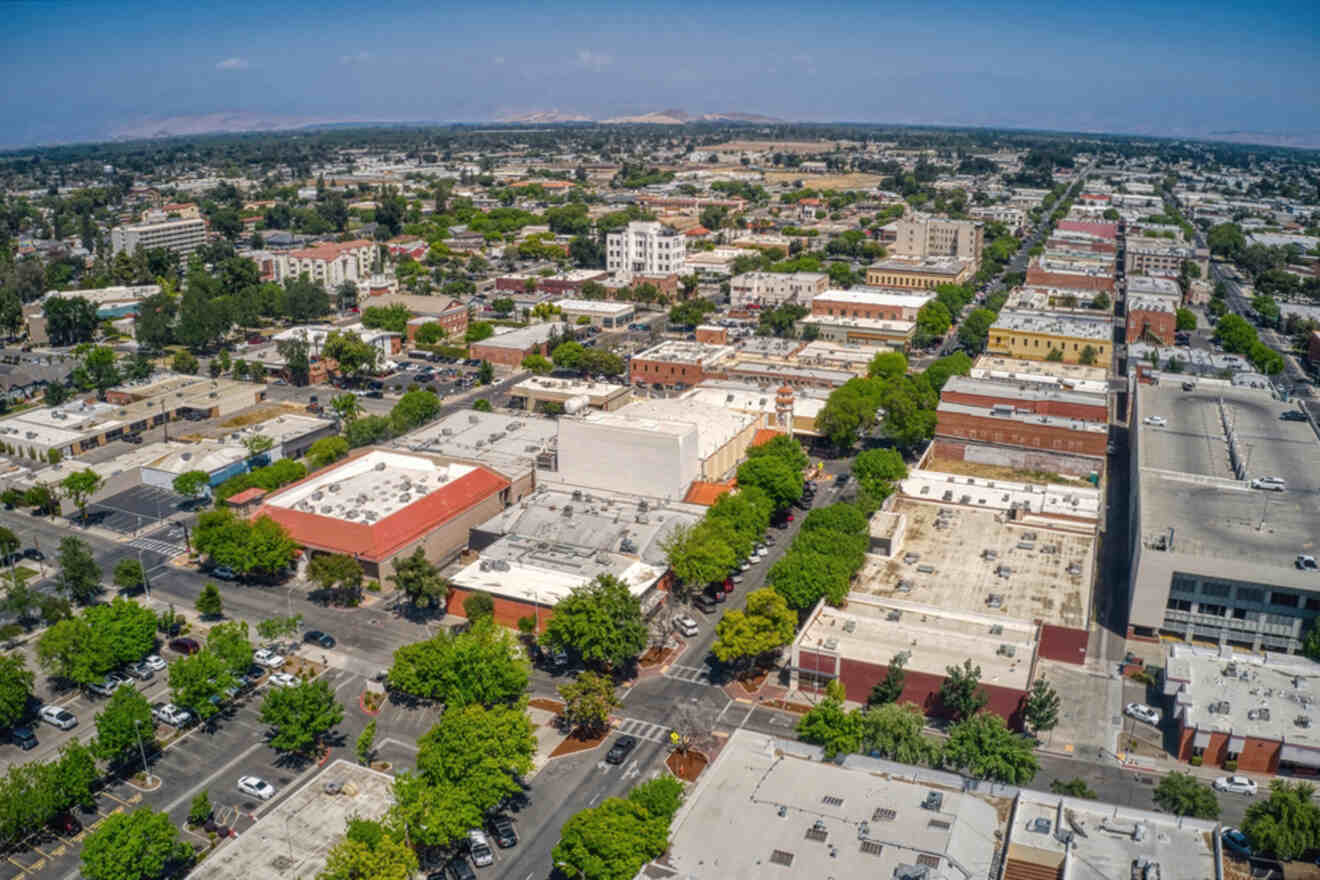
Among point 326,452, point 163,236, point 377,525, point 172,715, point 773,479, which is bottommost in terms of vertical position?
point 172,715

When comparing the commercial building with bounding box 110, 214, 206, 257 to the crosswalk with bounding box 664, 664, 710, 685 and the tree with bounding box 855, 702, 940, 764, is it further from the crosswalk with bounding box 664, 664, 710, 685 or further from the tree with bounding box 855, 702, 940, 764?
the tree with bounding box 855, 702, 940, 764

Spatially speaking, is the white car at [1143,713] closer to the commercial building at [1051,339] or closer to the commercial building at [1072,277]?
the commercial building at [1051,339]

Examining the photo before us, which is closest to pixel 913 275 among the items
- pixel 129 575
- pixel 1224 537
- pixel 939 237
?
pixel 939 237

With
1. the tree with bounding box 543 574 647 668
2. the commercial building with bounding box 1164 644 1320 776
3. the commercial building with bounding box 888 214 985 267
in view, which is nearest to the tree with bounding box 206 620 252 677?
the tree with bounding box 543 574 647 668

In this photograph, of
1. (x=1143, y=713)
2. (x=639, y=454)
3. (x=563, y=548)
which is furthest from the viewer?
(x=639, y=454)

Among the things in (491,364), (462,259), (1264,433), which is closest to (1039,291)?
(1264,433)

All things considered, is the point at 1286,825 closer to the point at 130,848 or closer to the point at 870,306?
the point at 130,848

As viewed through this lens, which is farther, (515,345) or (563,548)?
(515,345)
